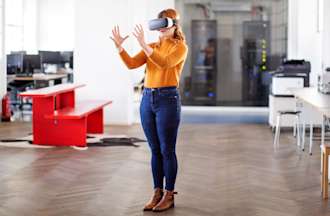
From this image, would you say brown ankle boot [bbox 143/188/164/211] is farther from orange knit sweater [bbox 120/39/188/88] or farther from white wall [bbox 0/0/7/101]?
white wall [bbox 0/0/7/101]

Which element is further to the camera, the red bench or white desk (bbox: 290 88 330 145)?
the red bench

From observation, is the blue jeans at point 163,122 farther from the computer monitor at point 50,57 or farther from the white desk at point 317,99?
the computer monitor at point 50,57

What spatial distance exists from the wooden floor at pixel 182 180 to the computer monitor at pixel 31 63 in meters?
4.98

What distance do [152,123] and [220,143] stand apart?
3955mm

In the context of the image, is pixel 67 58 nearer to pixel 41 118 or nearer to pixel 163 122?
pixel 41 118

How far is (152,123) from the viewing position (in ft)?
16.0

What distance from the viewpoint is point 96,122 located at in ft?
31.9

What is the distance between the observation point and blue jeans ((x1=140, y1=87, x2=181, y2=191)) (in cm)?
480

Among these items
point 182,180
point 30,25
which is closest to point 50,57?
point 30,25

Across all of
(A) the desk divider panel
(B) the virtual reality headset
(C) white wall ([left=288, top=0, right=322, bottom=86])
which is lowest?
(A) the desk divider panel

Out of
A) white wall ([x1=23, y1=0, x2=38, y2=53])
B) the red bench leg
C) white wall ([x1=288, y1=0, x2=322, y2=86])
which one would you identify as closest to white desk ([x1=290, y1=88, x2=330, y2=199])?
white wall ([x1=288, y1=0, x2=322, y2=86])

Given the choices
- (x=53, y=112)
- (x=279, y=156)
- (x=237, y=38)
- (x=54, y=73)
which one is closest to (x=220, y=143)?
(x=279, y=156)

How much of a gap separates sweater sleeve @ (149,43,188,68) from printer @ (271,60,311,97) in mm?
5184

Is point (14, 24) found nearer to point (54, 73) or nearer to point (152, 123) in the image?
point (54, 73)
